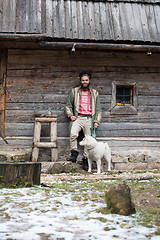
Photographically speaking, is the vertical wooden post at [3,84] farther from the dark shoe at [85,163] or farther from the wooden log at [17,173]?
the wooden log at [17,173]

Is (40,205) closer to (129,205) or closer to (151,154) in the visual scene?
(129,205)

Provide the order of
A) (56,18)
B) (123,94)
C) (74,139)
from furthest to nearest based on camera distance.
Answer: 1. (123,94)
2. (56,18)
3. (74,139)

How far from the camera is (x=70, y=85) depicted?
25.3ft

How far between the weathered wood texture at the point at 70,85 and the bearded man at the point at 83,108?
359mm

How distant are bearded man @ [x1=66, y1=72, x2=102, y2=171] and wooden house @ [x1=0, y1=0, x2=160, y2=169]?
14.6 inches

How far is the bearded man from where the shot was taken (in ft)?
23.6

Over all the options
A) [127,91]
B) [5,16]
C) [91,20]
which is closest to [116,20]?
[91,20]

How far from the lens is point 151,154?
7578 mm

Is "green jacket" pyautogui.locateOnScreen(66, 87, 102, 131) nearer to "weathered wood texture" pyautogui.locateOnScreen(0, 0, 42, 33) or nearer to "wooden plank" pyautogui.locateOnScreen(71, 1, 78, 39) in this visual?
"wooden plank" pyautogui.locateOnScreen(71, 1, 78, 39)

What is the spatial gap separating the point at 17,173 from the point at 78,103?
3.49 meters

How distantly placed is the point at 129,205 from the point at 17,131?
501cm

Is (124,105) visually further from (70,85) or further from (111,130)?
(70,85)

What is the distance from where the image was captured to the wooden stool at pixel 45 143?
23.1 ft

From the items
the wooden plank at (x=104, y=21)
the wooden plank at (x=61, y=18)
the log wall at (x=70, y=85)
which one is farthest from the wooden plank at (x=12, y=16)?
the wooden plank at (x=104, y=21)
